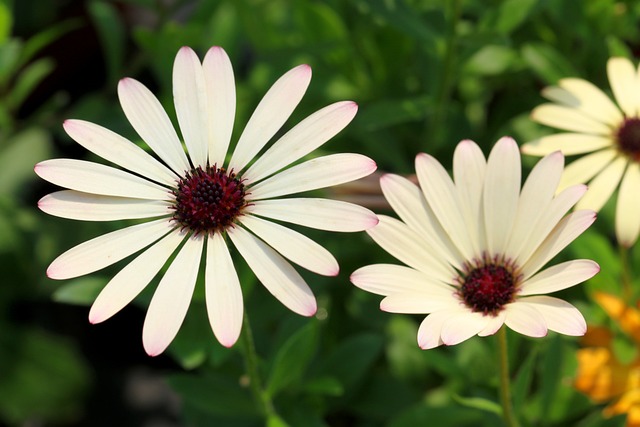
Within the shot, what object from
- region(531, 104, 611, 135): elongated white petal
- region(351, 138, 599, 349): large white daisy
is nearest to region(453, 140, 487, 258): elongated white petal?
region(351, 138, 599, 349): large white daisy

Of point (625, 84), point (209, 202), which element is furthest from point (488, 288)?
point (625, 84)

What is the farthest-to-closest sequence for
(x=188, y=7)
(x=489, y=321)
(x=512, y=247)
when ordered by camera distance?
(x=188, y=7), (x=512, y=247), (x=489, y=321)

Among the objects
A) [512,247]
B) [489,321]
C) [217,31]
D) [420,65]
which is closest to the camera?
[489,321]

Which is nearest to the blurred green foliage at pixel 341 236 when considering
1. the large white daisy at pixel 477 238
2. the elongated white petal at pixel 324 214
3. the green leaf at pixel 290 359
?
the green leaf at pixel 290 359

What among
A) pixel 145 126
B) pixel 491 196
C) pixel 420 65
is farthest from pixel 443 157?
pixel 145 126

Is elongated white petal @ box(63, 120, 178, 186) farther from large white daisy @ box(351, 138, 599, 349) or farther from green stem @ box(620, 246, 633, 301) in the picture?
green stem @ box(620, 246, 633, 301)

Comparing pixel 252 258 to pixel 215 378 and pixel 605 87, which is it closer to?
pixel 215 378

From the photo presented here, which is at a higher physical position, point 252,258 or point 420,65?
point 420,65
